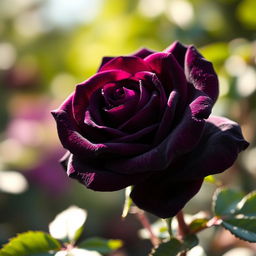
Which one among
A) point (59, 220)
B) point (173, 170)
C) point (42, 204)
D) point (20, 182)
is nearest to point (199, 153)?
point (173, 170)

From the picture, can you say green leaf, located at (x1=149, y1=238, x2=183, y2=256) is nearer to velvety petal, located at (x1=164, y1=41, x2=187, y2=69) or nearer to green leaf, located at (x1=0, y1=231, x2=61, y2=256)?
green leaf, located at (x1=0, y1=231, x2=61, y2=256)

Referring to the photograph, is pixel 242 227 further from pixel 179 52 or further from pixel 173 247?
pixel 179 52

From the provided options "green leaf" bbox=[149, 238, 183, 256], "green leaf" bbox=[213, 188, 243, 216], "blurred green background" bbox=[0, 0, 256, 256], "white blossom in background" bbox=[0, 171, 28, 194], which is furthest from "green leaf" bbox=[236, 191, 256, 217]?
"white blossom in background" bbox=[0, 171, 28, 194]

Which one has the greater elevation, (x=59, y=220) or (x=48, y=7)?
(x=48, y=7)

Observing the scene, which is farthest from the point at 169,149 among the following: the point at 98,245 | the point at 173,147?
the point at 98,245

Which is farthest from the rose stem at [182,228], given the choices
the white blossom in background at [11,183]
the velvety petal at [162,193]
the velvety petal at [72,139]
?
the white blossom in background at [11,183]

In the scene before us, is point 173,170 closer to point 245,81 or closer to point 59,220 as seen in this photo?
point 59,220
